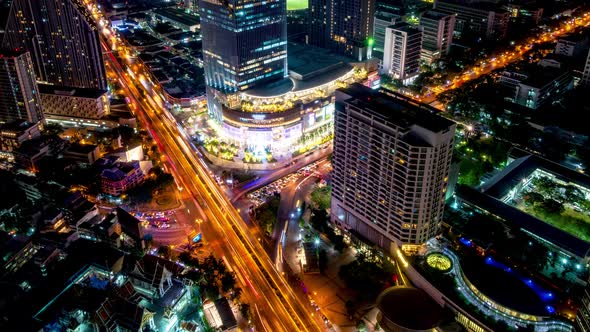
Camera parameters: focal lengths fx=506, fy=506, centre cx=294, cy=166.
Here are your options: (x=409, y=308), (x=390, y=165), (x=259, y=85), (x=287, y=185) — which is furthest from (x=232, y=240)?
(x=259, y=85)

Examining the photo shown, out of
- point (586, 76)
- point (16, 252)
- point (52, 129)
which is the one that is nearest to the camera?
point (16, 252)

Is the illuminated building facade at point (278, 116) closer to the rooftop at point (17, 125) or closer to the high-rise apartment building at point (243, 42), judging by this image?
the high-rise apartment building at point (243, 42)

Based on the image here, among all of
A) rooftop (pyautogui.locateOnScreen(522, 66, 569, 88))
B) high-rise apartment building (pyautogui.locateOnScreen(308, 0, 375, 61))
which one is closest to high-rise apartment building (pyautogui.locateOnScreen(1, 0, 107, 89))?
high-rise apartment building (pyautogui.locateOnScreen(308, 0, 375, 61))

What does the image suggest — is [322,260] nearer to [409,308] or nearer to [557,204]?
[409,308]

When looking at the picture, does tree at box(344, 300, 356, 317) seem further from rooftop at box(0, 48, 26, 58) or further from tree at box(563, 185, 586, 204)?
rooftop at box(0, 48, 26, 58)

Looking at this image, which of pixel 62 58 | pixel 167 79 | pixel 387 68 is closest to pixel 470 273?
pixel 387 68

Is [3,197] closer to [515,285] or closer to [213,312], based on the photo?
[213,312]
